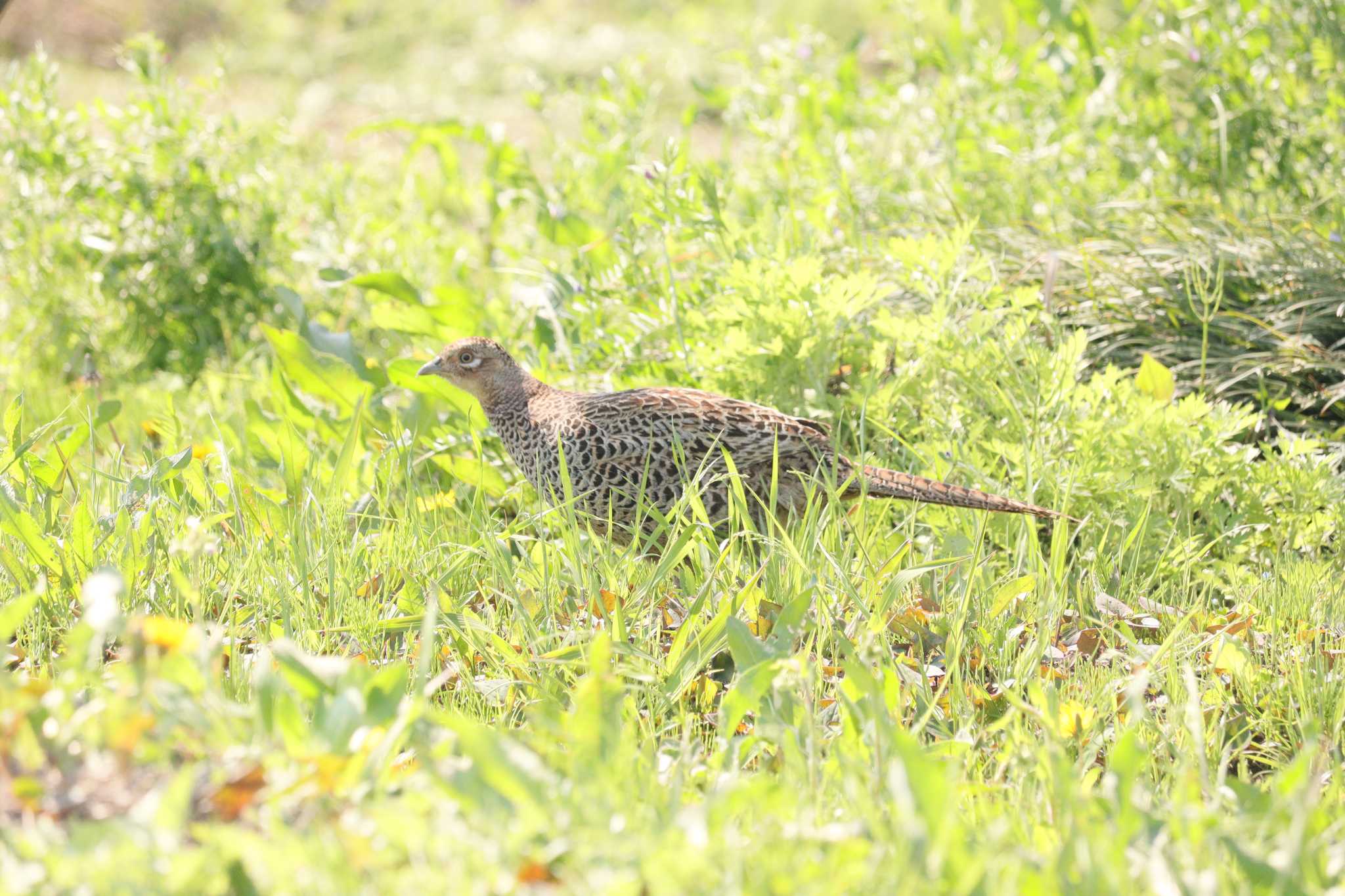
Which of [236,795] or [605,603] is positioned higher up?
[236,795]

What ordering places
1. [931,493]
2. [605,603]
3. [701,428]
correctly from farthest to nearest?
[701,428] → [931,493] → [605,603]

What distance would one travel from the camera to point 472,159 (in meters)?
8.76

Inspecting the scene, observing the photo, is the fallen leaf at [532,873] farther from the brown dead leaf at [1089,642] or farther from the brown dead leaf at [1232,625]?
the brown dead leaf at [1232,625]

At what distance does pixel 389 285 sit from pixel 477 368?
65 centimetres

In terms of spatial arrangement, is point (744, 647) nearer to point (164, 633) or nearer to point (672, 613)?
point (672, 613)

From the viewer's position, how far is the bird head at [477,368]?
4211 millimetres

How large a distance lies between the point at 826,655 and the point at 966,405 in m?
1.19

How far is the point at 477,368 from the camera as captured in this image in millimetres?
4223

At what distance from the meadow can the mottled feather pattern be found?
10 centimetres

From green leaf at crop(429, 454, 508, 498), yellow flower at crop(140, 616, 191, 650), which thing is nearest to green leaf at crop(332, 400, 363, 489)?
green leaf at crop(429, 454, 508, 498)

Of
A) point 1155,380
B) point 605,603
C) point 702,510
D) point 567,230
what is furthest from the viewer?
point 567,230

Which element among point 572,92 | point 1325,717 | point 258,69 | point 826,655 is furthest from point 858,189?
point 258,69

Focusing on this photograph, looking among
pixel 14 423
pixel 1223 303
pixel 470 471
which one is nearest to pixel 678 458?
pixel 470 471

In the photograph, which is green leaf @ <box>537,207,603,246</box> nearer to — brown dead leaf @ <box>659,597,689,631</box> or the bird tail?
the bird tail
